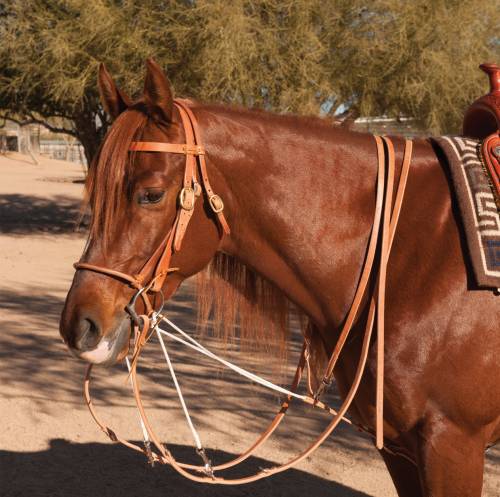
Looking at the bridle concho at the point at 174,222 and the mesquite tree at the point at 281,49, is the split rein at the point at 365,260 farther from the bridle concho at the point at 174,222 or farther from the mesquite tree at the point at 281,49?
the mesquite tree at the point at 281,49

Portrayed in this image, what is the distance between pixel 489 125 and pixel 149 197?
135cm

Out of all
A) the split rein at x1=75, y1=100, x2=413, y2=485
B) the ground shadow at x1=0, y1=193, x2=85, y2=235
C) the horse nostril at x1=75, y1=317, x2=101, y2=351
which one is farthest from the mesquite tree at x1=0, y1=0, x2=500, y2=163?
the horse nostril at x1=75, y1=317, x2=101, y2=351

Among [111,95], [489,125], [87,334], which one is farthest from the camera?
[489,125]

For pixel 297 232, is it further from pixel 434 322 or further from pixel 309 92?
pixel 309 92

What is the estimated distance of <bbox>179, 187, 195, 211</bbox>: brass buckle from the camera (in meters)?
1.93

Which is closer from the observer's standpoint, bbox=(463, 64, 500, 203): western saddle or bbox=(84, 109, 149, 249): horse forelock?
bbox=(84, 109, 149, 249): horse forelock

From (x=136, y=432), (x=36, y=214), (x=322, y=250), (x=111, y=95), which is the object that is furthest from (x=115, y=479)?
(x=36, y=214)

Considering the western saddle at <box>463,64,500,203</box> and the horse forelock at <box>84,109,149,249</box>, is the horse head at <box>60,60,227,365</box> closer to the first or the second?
the horse forelock at <box>84,109,149,249</box>

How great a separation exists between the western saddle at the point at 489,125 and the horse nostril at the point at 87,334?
4.18ft

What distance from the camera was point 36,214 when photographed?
1828cm

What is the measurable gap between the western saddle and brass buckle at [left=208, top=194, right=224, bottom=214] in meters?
0.86

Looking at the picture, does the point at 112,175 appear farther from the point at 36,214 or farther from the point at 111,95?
the point at 36,214

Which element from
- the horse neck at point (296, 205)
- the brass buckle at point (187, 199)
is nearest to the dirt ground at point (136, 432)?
the horse neck at point (296, 205)

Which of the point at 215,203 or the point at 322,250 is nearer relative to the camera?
the point at 215,203
